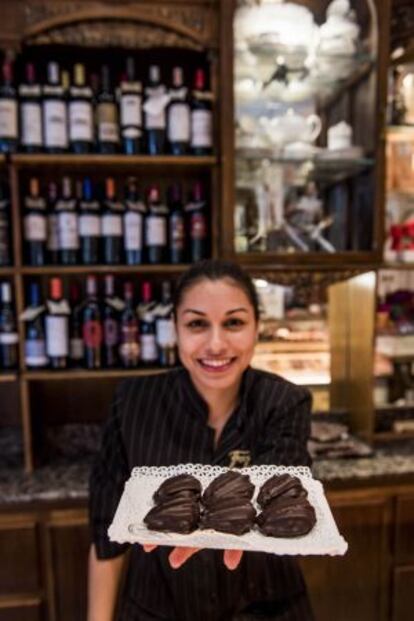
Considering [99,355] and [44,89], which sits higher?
[44,89]

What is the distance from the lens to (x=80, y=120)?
1775 mm

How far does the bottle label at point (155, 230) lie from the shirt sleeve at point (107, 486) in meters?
0.89

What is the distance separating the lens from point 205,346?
3.31 feet

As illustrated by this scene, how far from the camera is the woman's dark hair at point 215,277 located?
1.06m

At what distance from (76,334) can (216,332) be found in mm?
1036

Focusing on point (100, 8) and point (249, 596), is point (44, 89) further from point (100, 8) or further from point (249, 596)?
point (249, 596)

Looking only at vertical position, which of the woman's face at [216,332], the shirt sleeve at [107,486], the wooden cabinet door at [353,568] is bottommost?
the wooden cabinet door at [353,568]

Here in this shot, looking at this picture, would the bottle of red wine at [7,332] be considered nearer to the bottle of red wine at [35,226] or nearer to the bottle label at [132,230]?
the bottle of red wine at [35,226]

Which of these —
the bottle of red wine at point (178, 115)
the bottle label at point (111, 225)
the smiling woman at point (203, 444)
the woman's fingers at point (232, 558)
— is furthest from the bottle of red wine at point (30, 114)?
the woman's fingers at point (232, 558)

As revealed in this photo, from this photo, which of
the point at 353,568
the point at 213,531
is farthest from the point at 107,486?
the point at 353,568

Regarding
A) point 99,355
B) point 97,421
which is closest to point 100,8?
point 99,355

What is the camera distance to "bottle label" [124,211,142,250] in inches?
74.0

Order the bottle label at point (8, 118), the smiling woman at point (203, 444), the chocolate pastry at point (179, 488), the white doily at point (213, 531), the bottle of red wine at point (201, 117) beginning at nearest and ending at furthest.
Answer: the white doily at point (213, 531) → the chocolate pastry at point (179, 488) → the smiling woman at point (203, 444) → the bottle label at point (8, 118) → the bottle of red wine at point (201, 117)

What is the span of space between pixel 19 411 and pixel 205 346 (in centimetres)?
140
